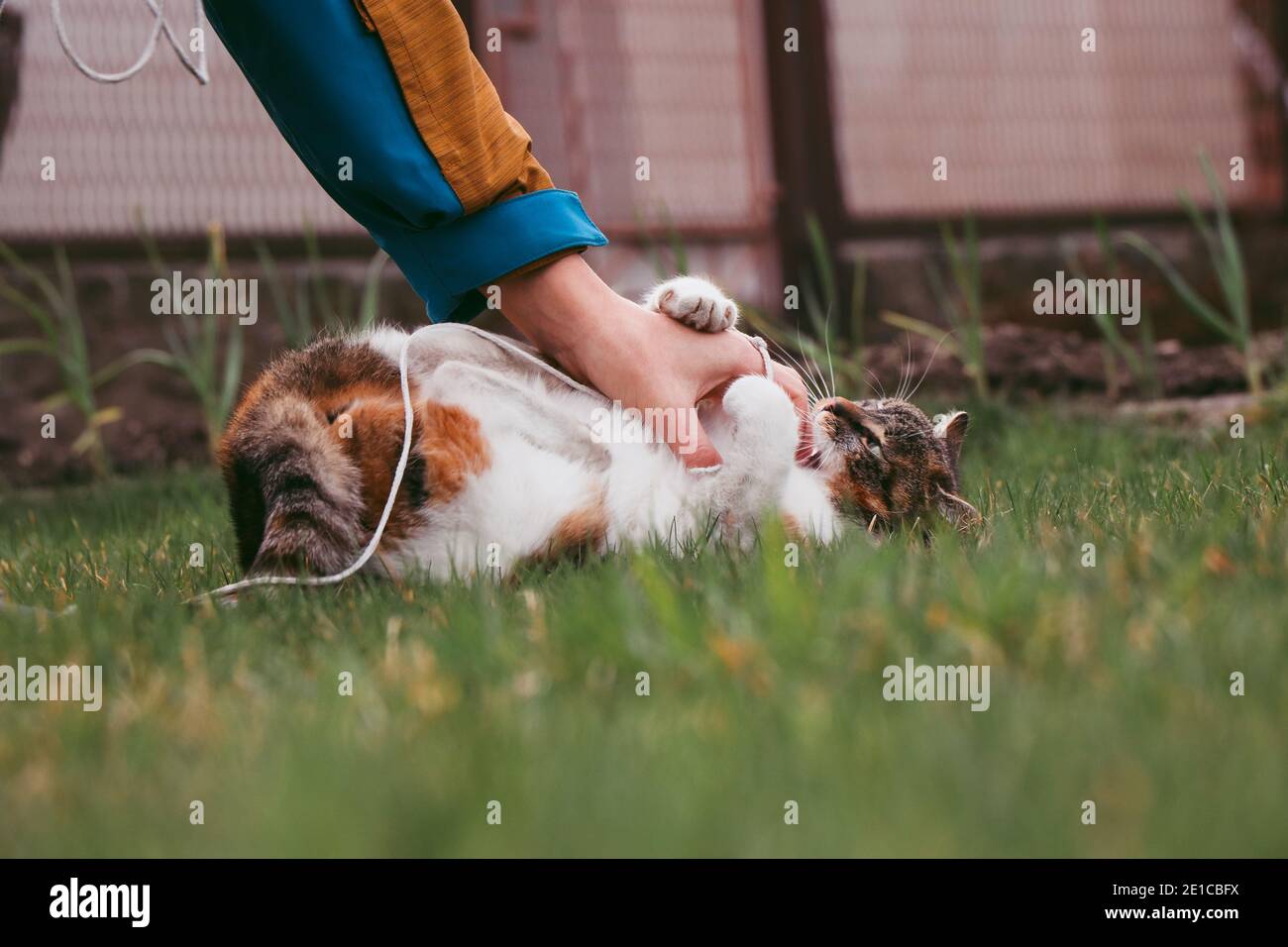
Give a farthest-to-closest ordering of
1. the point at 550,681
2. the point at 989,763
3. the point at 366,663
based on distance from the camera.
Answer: the point at 366,663, the point at 550,681, the point at 989,763

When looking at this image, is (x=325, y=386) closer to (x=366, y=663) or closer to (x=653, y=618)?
(x=366, y=663)

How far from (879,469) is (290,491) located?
3.60 feet

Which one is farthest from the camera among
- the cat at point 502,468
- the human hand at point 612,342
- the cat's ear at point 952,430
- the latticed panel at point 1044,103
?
the latticed panel at point 1044,103

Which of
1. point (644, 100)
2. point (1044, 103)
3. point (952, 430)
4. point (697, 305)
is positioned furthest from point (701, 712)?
point (1044, 103)

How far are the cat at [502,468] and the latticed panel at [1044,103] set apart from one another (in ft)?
9.51

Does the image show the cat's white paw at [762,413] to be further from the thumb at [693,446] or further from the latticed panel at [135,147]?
the latticed panel at [135,147]

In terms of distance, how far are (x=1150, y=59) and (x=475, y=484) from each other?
438 cm

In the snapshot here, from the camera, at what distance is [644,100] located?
4.65 metres

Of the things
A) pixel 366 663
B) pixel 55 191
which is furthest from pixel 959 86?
pixel 366 663

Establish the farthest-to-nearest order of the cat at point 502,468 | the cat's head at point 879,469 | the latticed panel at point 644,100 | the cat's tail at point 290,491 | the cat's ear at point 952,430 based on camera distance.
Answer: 1. the latticed panel at point 644,100
2. the cat's ear at point 952,430
3. the cat's head at point 879,469
4. the cat at point 502,468
5. the cat's tail at point 290,491

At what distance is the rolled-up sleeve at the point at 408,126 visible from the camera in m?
1.77

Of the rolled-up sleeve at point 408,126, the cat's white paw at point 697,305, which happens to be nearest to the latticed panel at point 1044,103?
the cat's white paw at point 697,305

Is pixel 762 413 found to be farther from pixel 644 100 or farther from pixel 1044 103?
pixel 1044 103

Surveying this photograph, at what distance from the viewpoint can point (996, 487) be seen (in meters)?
2.58
